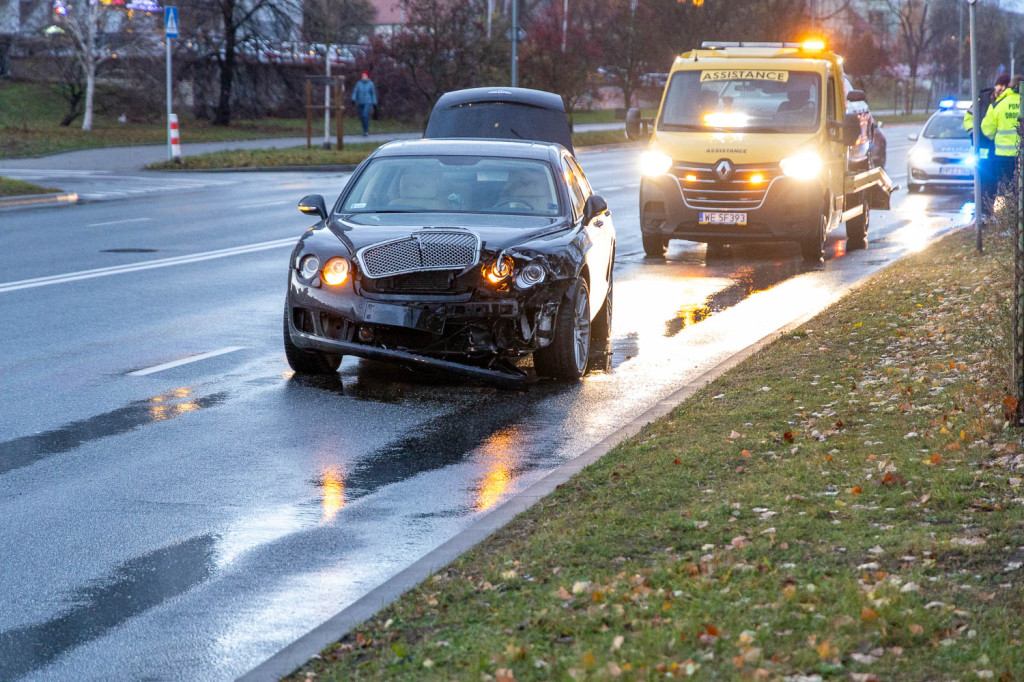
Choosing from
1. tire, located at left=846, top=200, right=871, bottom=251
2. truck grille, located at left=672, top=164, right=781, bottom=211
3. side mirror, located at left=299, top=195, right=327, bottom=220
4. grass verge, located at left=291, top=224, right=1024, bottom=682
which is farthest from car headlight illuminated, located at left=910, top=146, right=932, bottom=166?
grass verge, located at left=291, top=224, right=1024, bottom=682

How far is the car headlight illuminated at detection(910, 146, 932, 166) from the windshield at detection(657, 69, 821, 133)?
40.8 ft

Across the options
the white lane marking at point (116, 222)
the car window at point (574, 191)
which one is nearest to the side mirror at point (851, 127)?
the car window at point (574, 191)

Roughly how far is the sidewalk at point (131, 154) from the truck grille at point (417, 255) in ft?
74.4

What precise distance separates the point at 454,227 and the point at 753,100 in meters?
9.26

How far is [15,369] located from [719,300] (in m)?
7.00

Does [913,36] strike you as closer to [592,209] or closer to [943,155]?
[943,155]

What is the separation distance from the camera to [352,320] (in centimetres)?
901

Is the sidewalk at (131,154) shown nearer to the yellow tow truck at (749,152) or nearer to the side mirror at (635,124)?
the side mirror at (635,124)

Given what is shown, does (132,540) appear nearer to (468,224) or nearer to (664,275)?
(468,224)

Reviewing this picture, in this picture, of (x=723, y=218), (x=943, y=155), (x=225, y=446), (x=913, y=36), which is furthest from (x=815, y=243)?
(x=913, y=36)

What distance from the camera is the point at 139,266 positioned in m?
15.5

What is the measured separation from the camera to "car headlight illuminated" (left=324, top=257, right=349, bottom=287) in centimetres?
918

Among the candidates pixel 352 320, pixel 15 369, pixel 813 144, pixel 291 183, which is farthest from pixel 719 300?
pixel 291 183

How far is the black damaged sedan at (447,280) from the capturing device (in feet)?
29.6
